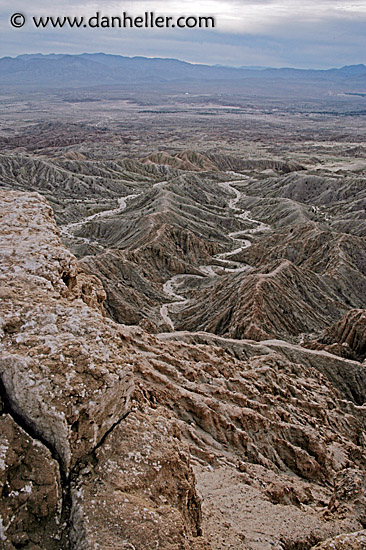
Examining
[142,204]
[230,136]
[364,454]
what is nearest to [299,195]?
[142,204]

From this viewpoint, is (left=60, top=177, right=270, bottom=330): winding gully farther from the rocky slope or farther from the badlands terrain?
the rocky slope

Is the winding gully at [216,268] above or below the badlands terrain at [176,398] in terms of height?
below

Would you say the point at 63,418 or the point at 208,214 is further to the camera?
the point at 208,214

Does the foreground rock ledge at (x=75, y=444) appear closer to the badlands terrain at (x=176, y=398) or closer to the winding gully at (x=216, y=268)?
the badlands terrain at (x=176, y=398)

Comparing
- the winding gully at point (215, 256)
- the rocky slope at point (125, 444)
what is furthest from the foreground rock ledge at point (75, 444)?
the winding gully at point (215, 256)

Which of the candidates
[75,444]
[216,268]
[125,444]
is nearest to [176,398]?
[125,444]

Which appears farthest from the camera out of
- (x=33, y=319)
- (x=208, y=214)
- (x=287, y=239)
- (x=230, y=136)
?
(x=230, y=136)

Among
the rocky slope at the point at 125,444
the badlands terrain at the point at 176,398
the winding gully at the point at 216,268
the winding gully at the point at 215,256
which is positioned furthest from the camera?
the winding gully at the point at 215,256

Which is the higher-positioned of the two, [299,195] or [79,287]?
[79,287]

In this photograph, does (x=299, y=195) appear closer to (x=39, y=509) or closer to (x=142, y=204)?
(x=142, y=204)
